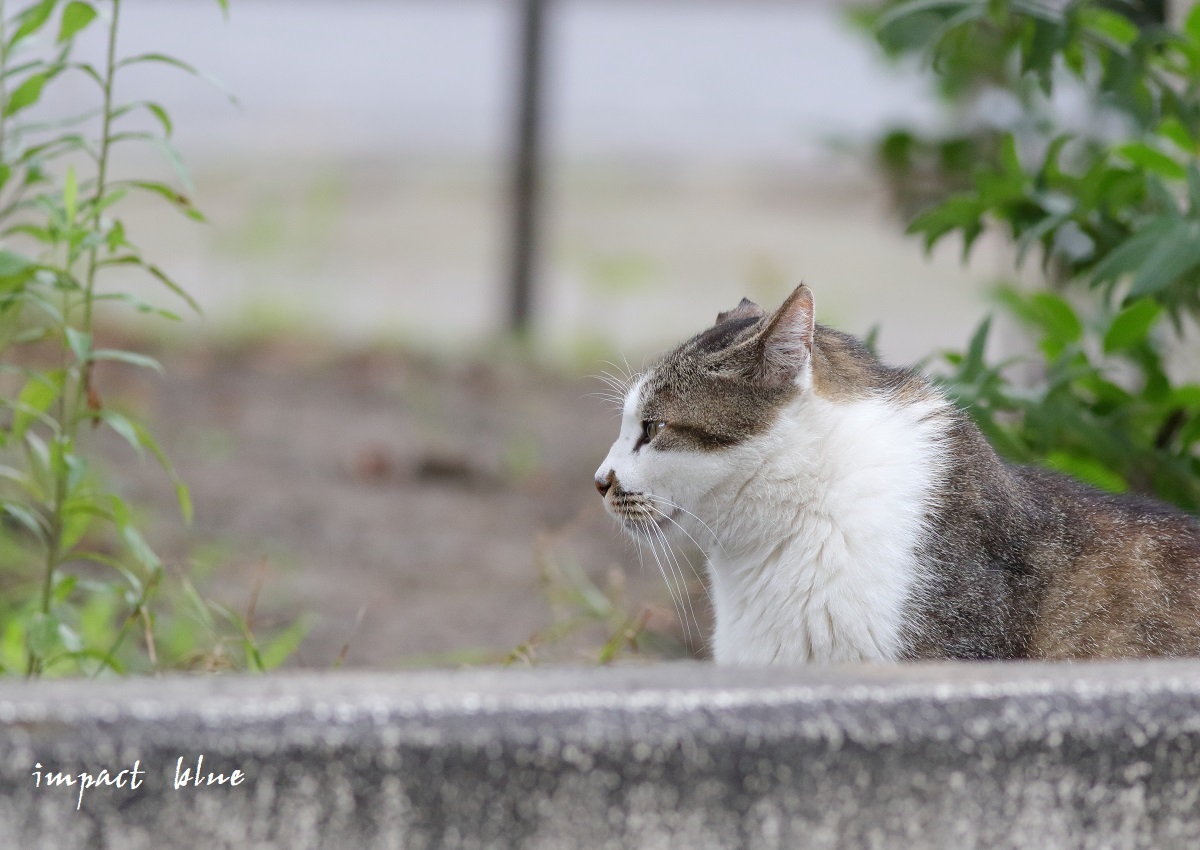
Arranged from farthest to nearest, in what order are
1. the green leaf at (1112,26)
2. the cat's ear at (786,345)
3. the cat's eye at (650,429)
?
the green leaf at (1112,26)
the cat's eye at (650,429)
the cat's ear at (786,345)

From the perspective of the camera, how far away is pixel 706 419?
5.98 ft

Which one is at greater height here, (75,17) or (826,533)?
(75,17)

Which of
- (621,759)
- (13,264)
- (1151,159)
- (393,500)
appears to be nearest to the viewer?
(621,759)

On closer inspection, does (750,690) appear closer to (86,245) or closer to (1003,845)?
(1003,845)

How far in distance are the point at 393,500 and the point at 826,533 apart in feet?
8.14

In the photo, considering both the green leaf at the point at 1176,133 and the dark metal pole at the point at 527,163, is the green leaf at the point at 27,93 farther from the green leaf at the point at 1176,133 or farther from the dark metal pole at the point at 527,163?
the dark metal pole at the point at 527,163

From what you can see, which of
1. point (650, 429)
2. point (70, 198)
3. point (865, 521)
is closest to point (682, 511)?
point (650, 429)

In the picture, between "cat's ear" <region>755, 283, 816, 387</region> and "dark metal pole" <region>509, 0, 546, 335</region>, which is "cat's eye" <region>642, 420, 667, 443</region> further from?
"dark metal pole" <region>509, 0, 546, 335</region>

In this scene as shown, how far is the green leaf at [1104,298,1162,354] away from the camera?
2.16 m

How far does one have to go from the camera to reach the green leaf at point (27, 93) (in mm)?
1745

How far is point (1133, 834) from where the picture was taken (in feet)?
3.96

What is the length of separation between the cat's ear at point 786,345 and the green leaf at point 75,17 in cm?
102

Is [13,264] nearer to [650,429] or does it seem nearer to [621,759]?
[650,429]

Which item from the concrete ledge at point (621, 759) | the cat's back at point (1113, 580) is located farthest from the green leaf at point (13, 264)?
the cat's back at point (1113, 580)
